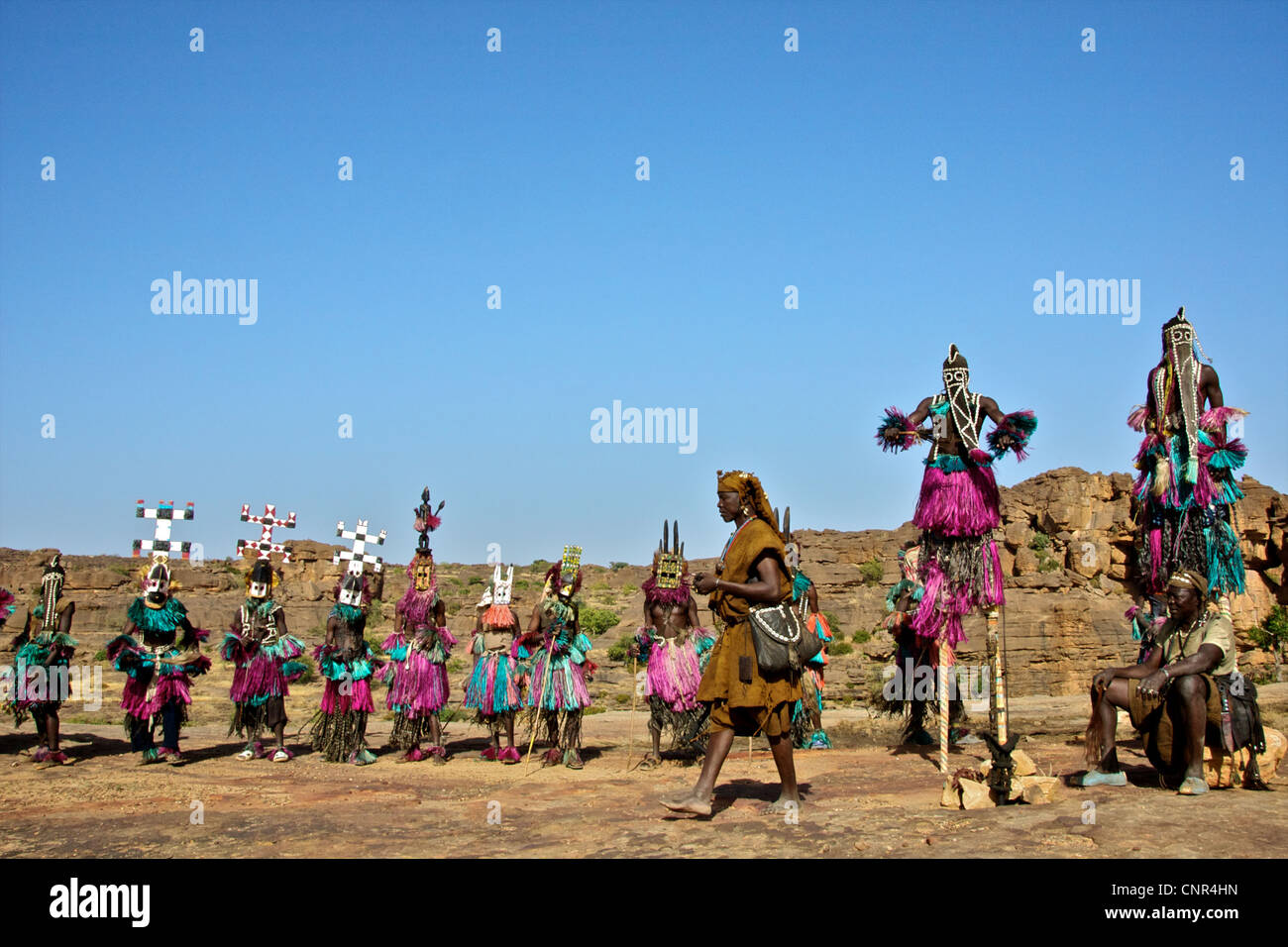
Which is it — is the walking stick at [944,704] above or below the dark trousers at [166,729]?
above

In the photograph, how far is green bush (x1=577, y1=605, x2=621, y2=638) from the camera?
30.8 m

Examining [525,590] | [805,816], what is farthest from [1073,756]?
[525,590]

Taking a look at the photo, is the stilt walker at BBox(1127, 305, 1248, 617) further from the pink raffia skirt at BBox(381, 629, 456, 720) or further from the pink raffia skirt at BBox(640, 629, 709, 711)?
the pink raffia skirt at BBox(381, 629, 456, 720)

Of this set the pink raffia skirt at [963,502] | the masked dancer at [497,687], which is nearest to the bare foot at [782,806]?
the pink raffia skirt at [963,502]

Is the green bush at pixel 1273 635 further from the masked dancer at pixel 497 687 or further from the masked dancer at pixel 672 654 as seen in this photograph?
the masked dancer at pixel 497 687

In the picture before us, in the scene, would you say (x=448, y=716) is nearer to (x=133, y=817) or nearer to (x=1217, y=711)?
(x=133, y=817)

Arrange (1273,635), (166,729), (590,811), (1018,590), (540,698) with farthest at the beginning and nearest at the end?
(1273,635) < (1018,590) < (166,729) < (540,698) < (590,811)

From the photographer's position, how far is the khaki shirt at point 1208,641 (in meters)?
7.16

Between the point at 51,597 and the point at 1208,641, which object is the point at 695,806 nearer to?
the point at 1208,641

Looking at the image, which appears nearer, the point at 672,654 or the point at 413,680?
the point at 672,654

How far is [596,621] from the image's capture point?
3119 cm

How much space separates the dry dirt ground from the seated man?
303mm

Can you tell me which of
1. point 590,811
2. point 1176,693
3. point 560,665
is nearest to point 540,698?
point 560,665

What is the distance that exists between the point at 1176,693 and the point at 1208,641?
457 mm
